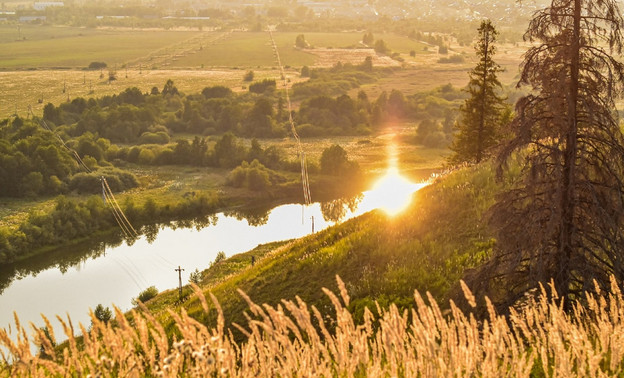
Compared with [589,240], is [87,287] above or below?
below

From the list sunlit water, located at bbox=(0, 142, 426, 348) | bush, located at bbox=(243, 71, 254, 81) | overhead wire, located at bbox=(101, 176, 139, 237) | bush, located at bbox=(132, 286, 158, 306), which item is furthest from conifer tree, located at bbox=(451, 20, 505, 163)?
bush, located at bbox=(243, 71, 254, 81)

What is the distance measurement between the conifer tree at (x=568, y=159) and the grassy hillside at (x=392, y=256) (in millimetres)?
3950

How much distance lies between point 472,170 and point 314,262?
7191 mm

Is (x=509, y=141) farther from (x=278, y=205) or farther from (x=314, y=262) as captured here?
(x=278, y=205)

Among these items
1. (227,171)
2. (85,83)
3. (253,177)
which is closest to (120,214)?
(253,177)

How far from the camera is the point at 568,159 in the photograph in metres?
13.7

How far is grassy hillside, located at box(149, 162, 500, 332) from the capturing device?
19422mm

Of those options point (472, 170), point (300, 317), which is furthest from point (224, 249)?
point (300, 317)

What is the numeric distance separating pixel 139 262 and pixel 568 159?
56128 mm

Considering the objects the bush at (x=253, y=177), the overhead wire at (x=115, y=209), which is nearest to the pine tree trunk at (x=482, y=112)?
the overhead wire at (x=115, y=209)

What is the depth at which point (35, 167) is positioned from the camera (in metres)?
91.8

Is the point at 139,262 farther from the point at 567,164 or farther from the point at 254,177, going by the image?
the point at 567,164

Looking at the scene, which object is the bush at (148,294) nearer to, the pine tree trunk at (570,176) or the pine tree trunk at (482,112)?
the pine tree trunk at (482,112)

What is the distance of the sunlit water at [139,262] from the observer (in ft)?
182
